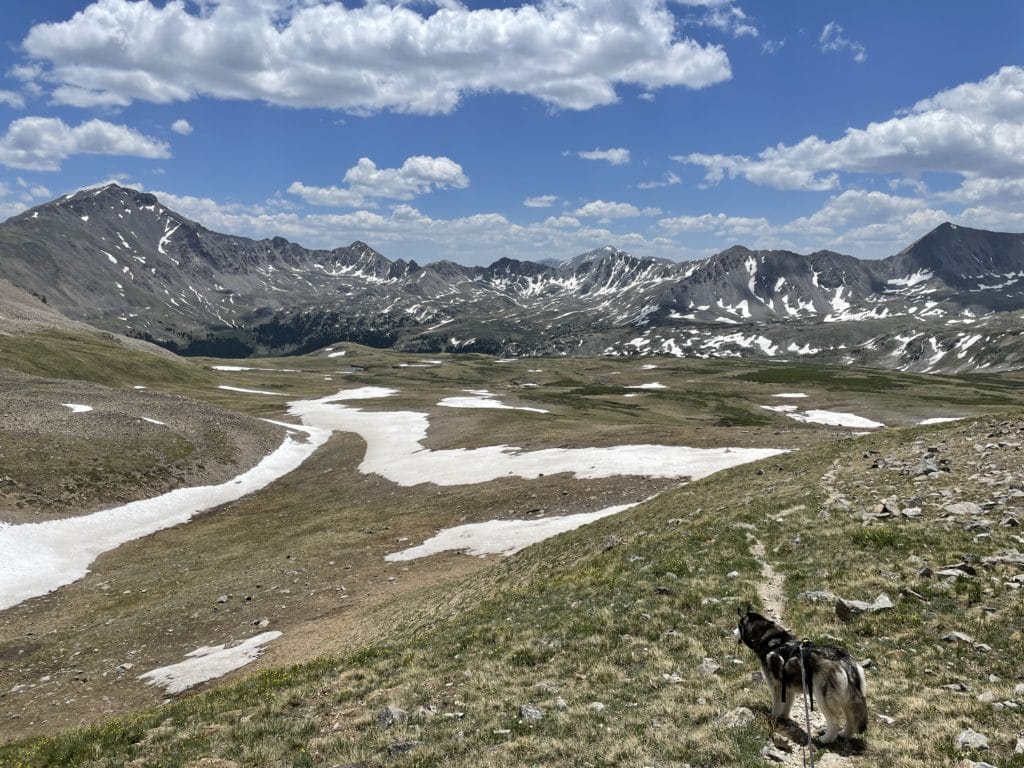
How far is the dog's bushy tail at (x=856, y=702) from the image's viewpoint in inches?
358

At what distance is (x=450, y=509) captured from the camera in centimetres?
4259

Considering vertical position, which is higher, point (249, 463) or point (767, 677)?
point (767, 677)

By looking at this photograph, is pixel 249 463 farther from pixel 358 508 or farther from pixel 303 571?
pixel 303 571

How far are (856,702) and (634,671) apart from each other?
5.19 metres

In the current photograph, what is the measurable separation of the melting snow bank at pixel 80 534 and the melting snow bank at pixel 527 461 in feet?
48.0

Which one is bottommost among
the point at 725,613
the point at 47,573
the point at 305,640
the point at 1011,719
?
the point at 47,573

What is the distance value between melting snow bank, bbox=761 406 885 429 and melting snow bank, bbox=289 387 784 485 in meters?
82.8

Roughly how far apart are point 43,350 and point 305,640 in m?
152

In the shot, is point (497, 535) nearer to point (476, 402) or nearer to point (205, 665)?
point (205, 665)

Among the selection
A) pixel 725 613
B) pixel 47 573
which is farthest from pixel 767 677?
pixel 47 573

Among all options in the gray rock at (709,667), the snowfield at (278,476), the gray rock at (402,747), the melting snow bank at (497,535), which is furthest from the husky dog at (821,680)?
the snowfield at (278,476)

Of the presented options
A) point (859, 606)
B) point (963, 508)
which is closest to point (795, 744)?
point (859, 606)

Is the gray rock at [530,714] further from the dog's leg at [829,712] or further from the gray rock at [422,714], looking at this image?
the dog's leg at [829,712]

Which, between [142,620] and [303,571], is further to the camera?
[303,571]
